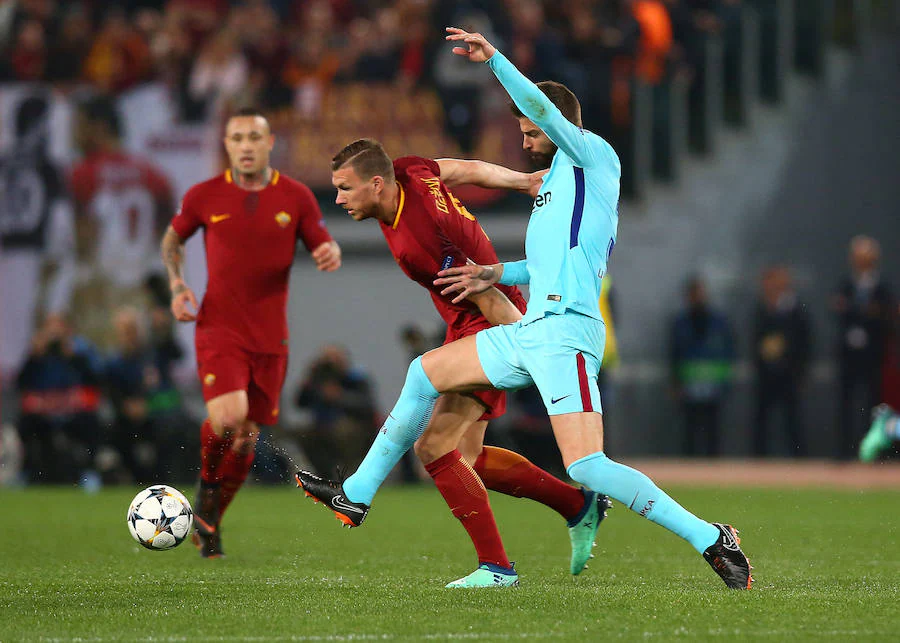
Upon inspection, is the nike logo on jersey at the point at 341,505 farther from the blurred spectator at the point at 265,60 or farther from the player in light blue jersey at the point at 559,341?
the blurred spectator at the point at 265,60

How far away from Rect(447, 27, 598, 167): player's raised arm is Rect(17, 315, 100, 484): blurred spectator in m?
10.6

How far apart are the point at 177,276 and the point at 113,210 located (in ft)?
30.4

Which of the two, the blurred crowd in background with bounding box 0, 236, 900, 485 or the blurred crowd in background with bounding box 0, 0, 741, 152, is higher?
the blurred crowd in background with bounding box 0, 0, 741, 152

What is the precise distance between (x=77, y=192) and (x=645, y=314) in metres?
7.07

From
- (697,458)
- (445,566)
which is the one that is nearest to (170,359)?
(697,458)

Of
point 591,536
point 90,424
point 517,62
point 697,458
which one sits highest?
point 517,62

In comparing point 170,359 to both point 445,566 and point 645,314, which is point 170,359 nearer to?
point 645,314

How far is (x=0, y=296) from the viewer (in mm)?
17641

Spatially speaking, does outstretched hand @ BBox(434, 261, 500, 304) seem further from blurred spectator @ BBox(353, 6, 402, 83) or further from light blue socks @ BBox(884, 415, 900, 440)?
blurred spectator @ BBox(353, 6, 402, 83)

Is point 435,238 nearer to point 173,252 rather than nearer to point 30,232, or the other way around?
point 173,252

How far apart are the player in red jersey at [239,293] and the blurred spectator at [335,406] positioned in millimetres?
6842

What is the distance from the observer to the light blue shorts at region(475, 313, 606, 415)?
21.6 ft

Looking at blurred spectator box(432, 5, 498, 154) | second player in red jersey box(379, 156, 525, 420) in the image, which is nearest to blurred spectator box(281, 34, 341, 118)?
blurred spectator box(432, 5, 498, 154)

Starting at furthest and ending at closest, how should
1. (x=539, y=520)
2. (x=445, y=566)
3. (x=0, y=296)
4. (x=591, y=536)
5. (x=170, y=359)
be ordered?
(x=0, y=296), (x=170, y=359), (x=539, y=520), (x=445, y=566), (x=591, y=536)
